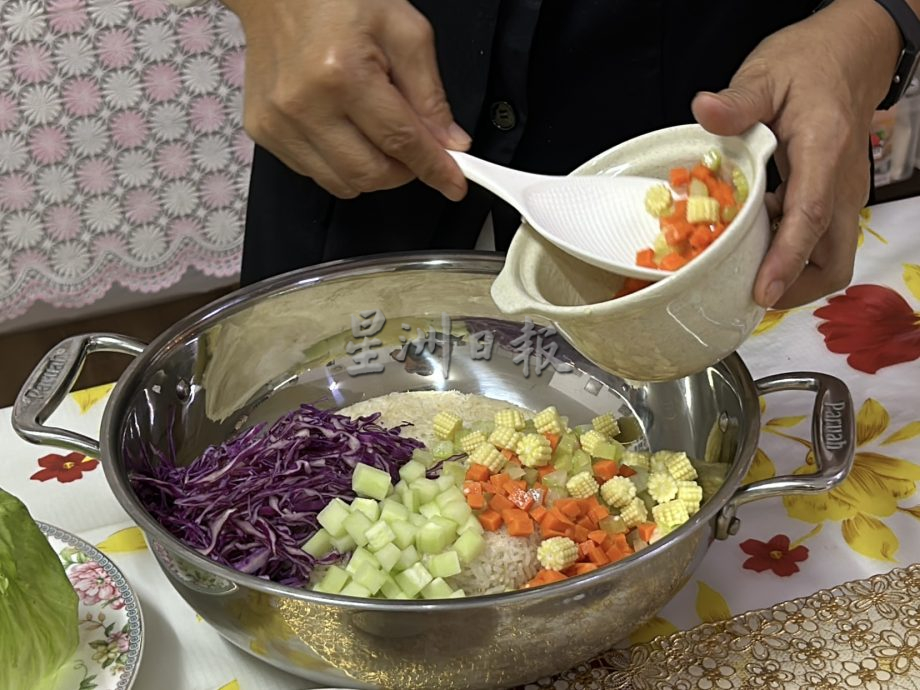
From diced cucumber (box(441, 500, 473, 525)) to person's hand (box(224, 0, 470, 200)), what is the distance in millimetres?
256

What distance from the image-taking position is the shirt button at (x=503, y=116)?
1.07 m

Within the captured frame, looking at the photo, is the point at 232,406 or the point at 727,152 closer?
the point at 727,152

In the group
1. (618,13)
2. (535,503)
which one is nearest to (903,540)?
(535,503)

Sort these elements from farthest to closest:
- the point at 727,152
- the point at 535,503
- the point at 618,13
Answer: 1. the point at 618,13
2. the point at 535,503
3. the point at 727,152

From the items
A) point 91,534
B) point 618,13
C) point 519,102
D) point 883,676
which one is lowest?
point 91,534

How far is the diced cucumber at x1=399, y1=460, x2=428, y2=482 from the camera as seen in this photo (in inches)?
36.0

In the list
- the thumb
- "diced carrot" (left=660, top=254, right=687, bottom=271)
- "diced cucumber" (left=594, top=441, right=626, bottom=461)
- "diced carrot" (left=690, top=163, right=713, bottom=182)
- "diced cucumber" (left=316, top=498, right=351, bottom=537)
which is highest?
the thumb

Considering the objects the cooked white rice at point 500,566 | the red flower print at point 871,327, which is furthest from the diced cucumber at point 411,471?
the red flower print at point 871,327

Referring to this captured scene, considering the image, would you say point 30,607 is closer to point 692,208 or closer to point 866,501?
point 692,208

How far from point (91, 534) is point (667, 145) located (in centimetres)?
62

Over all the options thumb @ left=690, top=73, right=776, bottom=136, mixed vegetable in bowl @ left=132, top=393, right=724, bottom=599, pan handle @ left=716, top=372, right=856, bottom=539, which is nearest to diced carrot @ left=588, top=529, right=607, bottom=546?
mixed vegetable in bowl @ left=132, top=393, right=724, bottom=599

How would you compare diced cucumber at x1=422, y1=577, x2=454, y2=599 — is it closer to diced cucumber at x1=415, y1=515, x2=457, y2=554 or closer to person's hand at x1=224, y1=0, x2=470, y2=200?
diced cucumber at x1=415, y1=515, x2=457, y2=554

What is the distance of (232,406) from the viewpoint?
1063mm

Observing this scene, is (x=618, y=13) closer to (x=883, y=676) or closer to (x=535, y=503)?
(x=535, y=503)
